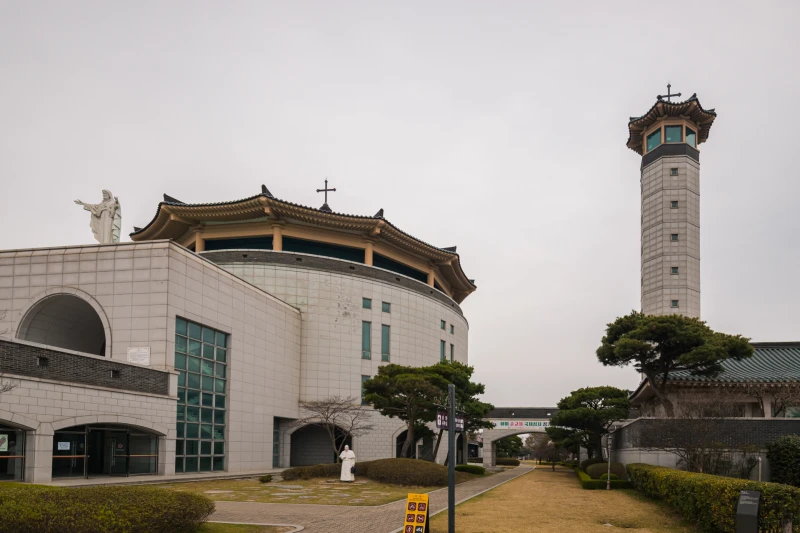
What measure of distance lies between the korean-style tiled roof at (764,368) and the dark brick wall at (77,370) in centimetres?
2629

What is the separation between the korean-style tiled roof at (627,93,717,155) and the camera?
185ft

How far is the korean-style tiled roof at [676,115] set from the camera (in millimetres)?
56438

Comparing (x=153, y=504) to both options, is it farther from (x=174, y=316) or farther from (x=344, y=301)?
(x=344, y=301)

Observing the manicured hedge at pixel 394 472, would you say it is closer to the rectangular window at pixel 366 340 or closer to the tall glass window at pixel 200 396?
the tall glass window at pixel 200 396

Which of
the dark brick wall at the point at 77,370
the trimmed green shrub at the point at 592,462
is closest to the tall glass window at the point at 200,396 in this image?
the dark brick wall at the point at 77,370

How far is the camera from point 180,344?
98.5ft

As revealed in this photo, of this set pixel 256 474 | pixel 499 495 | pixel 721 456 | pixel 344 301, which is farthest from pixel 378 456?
pixel 721 456

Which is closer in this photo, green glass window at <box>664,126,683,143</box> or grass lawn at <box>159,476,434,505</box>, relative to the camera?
grass lawn at <box>159,476,434,505</box>

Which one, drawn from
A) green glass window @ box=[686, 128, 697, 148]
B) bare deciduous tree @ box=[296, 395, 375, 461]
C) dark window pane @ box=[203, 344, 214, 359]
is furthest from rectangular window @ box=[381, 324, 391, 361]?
green glass window @ box=[686, 128, 697, 148]

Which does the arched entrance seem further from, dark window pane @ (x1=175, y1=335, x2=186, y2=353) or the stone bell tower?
the stone bell tower

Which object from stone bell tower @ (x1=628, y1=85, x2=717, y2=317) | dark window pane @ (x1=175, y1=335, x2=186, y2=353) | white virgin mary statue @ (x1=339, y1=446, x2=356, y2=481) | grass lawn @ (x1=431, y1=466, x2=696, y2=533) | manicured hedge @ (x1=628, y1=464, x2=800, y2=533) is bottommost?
white virgin mary statue @ (x1=339, y1=446, x2=356, y2=481)

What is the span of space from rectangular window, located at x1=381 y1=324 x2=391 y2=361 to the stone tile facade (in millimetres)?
23172

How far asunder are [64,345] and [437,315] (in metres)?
29.3

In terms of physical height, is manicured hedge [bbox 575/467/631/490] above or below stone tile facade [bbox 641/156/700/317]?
below
